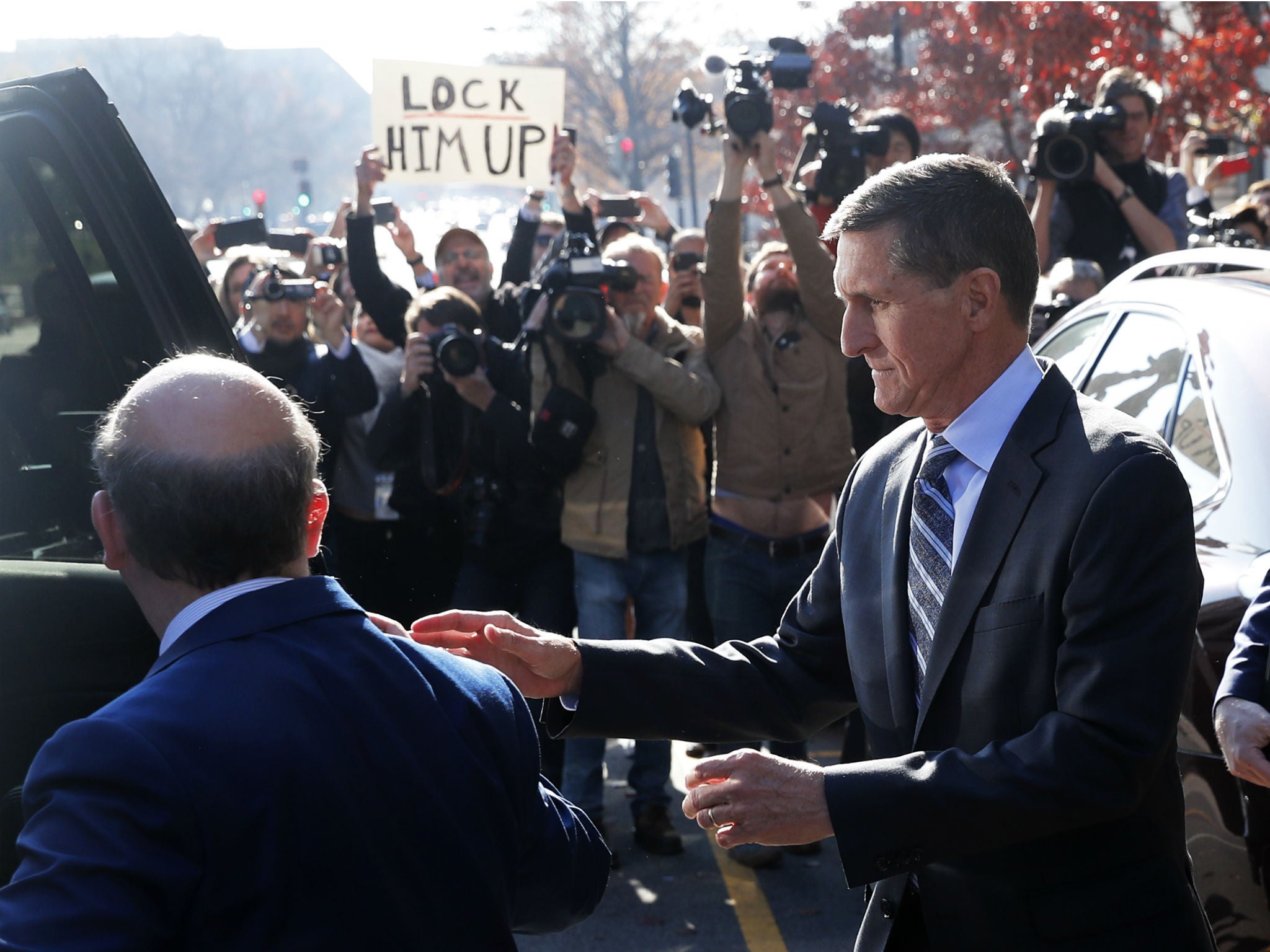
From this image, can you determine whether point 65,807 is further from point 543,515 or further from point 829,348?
point 829,348

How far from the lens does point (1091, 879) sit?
205 cm

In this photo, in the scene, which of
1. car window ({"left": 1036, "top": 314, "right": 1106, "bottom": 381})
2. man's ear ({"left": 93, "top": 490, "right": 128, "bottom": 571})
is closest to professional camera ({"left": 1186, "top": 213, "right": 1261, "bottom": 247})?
car window ({"left": 1036, "top": 314, "right": 1106, "bottom": 381})

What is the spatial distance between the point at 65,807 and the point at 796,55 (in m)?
5.14

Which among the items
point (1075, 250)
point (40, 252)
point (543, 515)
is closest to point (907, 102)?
point (1075, 250)

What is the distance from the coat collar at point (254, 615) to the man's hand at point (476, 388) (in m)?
3.81

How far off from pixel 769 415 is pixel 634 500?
25.0 inches

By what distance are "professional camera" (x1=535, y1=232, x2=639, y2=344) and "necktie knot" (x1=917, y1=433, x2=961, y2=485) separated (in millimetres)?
3189

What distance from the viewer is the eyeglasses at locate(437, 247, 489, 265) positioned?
6.74 m

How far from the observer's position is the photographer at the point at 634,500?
541cm

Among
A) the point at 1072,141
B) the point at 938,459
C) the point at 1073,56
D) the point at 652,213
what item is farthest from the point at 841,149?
the point at 1073,56

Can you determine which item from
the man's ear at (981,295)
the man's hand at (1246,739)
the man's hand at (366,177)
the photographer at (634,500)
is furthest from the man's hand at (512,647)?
the man's hand at (366,177)

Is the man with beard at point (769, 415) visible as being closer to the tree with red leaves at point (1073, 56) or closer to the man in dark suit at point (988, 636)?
the man in dark suit at point (988, 636)

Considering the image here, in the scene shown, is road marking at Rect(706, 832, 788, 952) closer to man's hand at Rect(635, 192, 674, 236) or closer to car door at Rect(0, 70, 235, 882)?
car door at Rect(0, 70, 235, 882)

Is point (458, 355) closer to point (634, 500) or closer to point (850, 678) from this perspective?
point (634, 500)
